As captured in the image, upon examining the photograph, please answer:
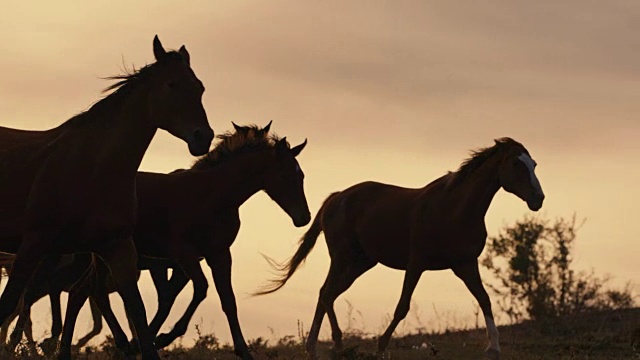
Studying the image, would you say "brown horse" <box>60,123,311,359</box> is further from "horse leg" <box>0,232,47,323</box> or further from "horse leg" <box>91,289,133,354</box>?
"horse leg" <box>0,232,47,323</box>

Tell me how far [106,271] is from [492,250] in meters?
14.9

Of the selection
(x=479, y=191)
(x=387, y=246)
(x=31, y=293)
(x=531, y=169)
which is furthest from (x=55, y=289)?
(x=531, y=169)

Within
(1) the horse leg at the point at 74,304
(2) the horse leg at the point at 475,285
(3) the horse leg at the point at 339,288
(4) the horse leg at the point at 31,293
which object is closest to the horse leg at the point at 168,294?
(1) the horse leg at the point at 74,304

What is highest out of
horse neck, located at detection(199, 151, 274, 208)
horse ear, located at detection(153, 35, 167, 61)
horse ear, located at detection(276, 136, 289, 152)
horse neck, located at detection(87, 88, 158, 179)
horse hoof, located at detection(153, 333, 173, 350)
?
horse ear, located at detection(276, 136, 289, 152)

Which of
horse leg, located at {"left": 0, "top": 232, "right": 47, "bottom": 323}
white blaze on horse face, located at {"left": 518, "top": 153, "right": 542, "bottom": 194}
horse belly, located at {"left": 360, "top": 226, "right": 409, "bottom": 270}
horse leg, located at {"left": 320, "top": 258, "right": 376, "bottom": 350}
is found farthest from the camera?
horse leg, located at {"left": 320, "top": 258, "right": 376, "bottom": 350}

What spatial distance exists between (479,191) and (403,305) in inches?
63.7

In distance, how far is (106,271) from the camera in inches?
458

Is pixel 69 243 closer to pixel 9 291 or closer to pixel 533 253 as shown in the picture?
pixel 9 291

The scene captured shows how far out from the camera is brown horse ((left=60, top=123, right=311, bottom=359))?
39.5ft

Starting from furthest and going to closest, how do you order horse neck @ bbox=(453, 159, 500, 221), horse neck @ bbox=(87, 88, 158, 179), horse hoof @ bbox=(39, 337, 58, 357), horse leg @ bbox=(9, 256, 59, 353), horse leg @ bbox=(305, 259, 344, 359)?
horse leg @ bbox=(305, 259, 344, 359)
horse neck @ bbox=(453, 159, 500, 221)
horse hoof @ bbox=(39, 337, 58, 357)
horse leg @ bbox=(9, 256, 59, 353)
horse neck @ bbox=(87, 88, 158, 179)

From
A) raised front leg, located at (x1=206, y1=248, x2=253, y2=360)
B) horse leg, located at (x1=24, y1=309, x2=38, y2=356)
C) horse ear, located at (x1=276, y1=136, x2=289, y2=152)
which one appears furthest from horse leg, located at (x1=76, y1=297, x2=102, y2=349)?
horse ear, located at (x1=276, y1=136, x2=289, y2=152)

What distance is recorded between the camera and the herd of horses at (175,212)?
9.27 m

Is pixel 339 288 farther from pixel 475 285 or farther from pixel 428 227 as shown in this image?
pixel 475 285

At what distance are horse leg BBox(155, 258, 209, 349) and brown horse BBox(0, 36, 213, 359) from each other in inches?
88.4
